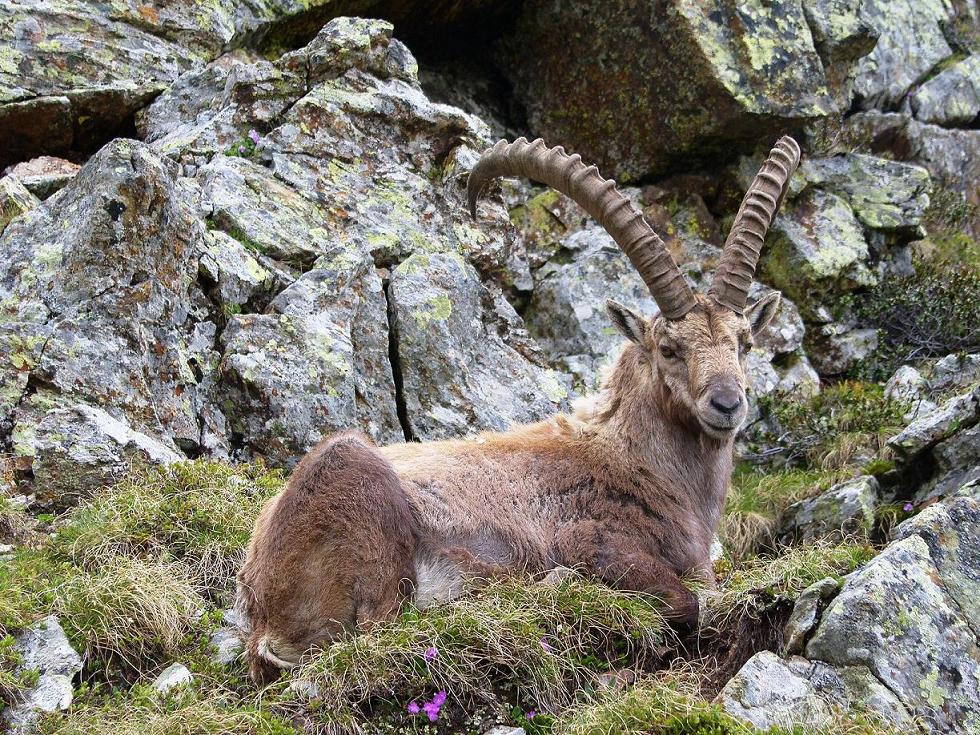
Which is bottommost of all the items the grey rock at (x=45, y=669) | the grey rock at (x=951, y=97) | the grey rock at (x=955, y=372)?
the grey rock at (x=45, y=669)

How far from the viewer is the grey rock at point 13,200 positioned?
9961 mm

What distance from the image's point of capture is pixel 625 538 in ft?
25.2

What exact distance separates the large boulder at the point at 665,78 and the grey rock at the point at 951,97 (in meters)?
2.79

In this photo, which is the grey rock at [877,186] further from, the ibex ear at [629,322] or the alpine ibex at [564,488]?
the ibex ear at [629,322]

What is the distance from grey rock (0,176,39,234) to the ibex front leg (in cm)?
619

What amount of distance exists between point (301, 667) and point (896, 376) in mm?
9080

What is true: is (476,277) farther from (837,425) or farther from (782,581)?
(782,581)

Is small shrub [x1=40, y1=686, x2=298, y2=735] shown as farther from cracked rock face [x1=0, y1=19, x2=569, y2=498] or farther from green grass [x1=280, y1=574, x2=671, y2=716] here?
cracked rock face [x1=0, y1=19, x2=569, y2=498]

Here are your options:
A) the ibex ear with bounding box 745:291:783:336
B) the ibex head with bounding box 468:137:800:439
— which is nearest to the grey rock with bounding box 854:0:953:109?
the ibex head with bounding box 468:137:800:439

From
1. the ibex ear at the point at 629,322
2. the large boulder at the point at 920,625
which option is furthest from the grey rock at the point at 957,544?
the ibex ear at the point at 629,322

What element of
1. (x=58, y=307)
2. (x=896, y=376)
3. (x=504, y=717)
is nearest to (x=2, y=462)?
(x=58, y=307)

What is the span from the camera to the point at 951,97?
17.1 meters

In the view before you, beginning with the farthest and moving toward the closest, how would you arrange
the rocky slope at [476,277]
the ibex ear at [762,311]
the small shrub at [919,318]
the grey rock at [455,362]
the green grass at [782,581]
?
the small shrub at [919,318] < the grey rock at [455,362] < the ibex ear at [762,311] < the green grass at [782,581] < the rocky slope at [476,277]

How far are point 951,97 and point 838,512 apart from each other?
35.4ft
